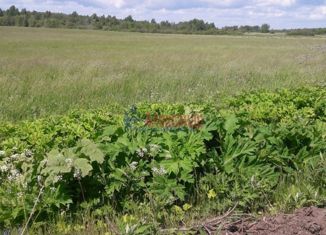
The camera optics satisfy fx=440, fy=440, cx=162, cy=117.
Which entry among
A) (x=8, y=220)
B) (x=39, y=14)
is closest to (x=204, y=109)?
(x=8, y=220)

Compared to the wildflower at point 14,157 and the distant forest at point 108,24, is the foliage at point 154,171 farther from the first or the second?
the distant forest at point 108,24

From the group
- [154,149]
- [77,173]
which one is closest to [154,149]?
[154,149]

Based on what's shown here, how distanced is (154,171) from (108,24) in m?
123

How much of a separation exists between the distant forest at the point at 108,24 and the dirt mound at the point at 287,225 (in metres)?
109

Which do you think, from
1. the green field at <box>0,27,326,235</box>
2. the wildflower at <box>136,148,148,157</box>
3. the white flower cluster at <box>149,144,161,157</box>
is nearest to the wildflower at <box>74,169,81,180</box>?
the green field at <box>0,27,326,235</box>

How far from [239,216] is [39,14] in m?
133

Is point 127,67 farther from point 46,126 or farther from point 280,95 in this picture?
point 46,126

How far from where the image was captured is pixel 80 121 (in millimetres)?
5266

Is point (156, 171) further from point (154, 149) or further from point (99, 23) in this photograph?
point (99, 23)

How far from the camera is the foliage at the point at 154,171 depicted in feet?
11.8

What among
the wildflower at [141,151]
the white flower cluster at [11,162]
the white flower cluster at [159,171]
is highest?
the wildflower at [141,151]

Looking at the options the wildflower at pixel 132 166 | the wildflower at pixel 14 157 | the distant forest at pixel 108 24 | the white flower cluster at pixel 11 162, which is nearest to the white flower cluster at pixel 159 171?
the wildflower at pixel 132 166

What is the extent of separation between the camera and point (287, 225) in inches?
133

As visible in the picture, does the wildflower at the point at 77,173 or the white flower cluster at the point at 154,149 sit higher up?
the white flower cluster at the point at 154,149
